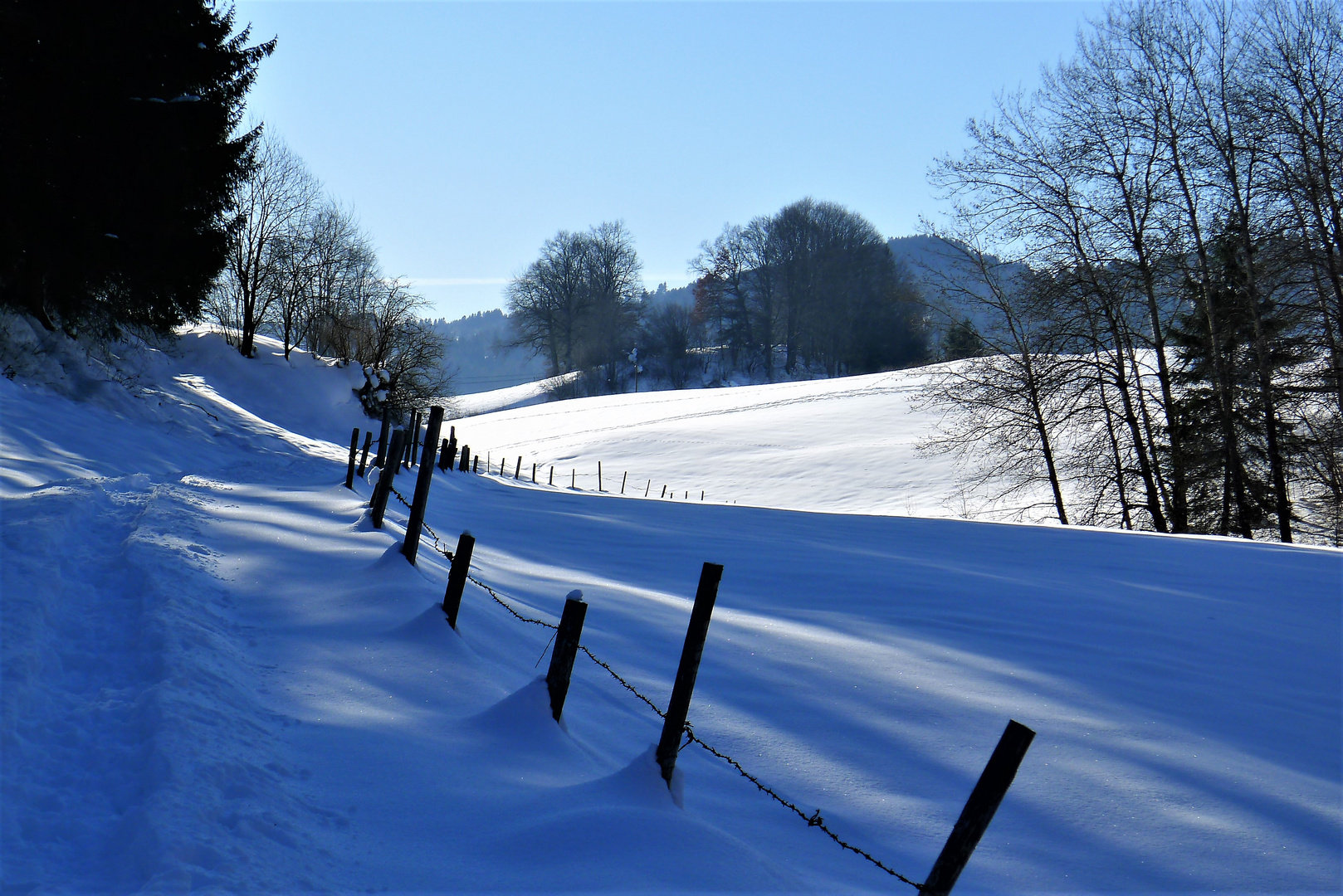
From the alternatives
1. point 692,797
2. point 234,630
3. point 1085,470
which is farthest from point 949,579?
point 1085,470

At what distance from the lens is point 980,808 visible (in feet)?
7.72

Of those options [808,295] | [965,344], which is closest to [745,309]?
[808,295]

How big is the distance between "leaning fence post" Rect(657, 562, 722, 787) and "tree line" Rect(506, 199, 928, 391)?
196 feet

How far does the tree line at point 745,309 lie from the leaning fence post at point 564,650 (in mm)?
59148

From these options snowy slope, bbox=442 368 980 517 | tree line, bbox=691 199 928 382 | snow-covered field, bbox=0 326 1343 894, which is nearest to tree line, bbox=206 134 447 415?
snowy slope, bbox=442 368 980 517

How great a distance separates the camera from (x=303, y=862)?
2.52m

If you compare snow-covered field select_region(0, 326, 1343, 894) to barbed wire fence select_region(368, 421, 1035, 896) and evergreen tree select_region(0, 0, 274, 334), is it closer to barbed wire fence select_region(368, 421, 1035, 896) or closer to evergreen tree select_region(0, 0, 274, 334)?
barbed wire fence select_region(368, 421, 1035, 896)

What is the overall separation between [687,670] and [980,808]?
132cm

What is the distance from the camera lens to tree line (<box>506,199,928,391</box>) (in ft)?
210

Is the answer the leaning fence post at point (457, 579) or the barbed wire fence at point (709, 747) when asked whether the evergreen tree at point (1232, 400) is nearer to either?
the barbed wire fence at point (709, 747)

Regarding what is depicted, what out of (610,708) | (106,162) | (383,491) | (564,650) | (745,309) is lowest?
(610,708)

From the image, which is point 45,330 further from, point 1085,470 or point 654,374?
point 654,374

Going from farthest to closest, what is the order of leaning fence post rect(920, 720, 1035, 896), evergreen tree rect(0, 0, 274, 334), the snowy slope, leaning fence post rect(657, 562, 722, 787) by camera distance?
the snowy slope, evergreen tree rect(0, 0, 274, 334), leaning fence post rect(657, 562, 722, 787), leaning fence post rect(920, 720, 1035, 896)

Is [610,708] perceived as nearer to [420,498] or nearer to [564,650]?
[564,650]
